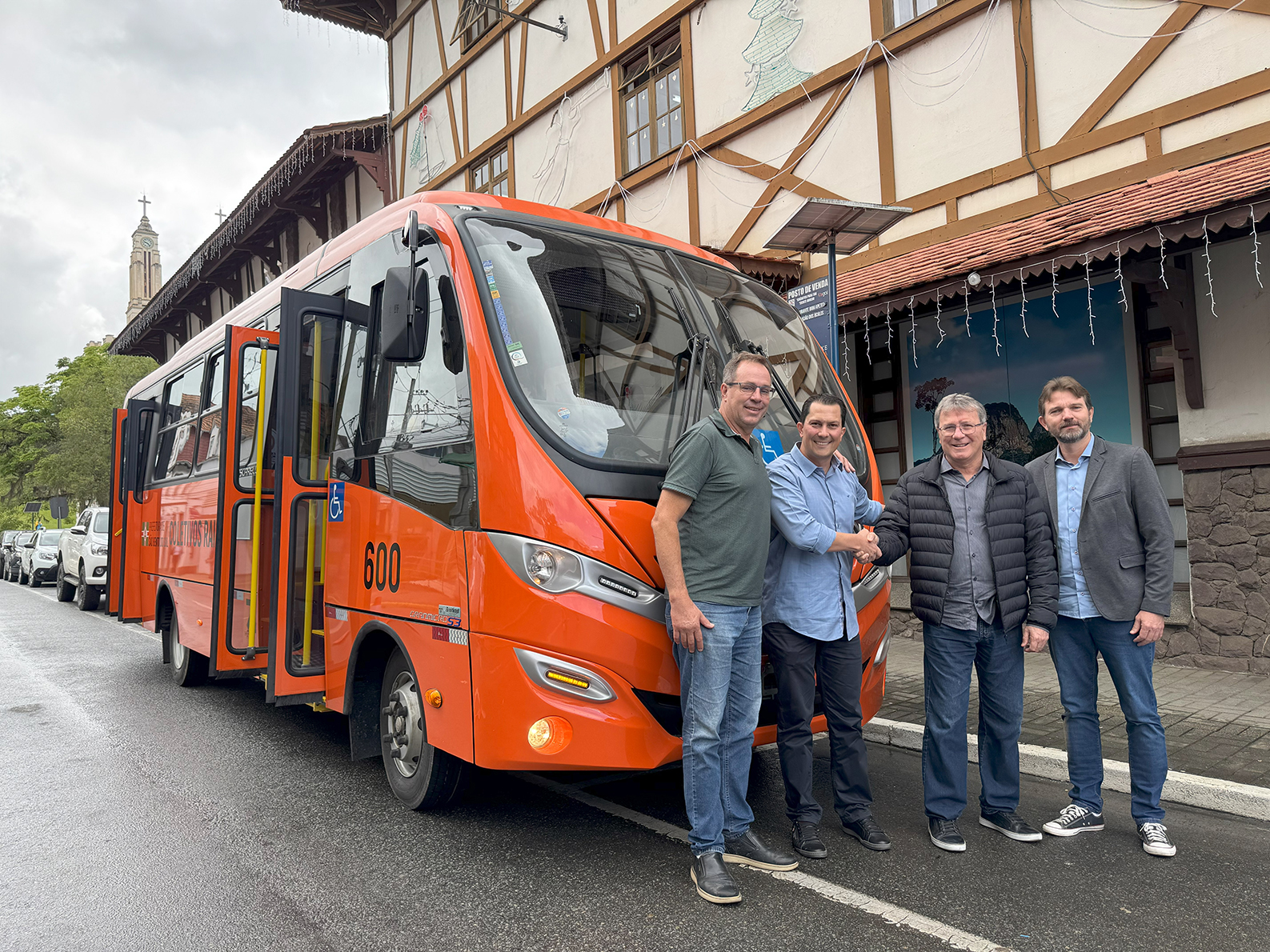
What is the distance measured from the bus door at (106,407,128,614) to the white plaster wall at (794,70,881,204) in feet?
26.4

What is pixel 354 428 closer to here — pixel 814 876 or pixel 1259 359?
pixel 814 876

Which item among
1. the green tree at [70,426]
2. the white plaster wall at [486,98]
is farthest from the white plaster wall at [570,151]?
the green tree at [70,426]

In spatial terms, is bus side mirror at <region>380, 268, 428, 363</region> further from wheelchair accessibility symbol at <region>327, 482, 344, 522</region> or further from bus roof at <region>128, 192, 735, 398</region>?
wheelchair accessibility symbol at <region>327, 482, 344, 522</region>

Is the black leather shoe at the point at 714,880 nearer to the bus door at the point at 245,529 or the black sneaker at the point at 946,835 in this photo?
the black sneaker at the point at 946,835

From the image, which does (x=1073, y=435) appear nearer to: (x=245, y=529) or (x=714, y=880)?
(x=714, y=880)

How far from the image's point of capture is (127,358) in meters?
44.4

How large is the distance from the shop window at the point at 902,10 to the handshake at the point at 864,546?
7.50 m

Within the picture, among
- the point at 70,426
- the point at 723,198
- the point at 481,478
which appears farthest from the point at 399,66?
the point at 70,426

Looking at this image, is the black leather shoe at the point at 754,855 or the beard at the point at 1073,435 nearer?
the black leather shoe at the point at 754,855

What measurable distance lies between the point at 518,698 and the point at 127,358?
4779 cm

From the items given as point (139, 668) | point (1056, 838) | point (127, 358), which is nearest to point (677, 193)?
point (139, 668)

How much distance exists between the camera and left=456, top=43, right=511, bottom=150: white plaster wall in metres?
16.2

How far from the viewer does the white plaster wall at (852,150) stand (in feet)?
32.3

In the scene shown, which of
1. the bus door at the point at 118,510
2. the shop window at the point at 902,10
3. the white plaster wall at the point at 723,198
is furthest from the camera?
the white plaster wall at the point at 723,198
